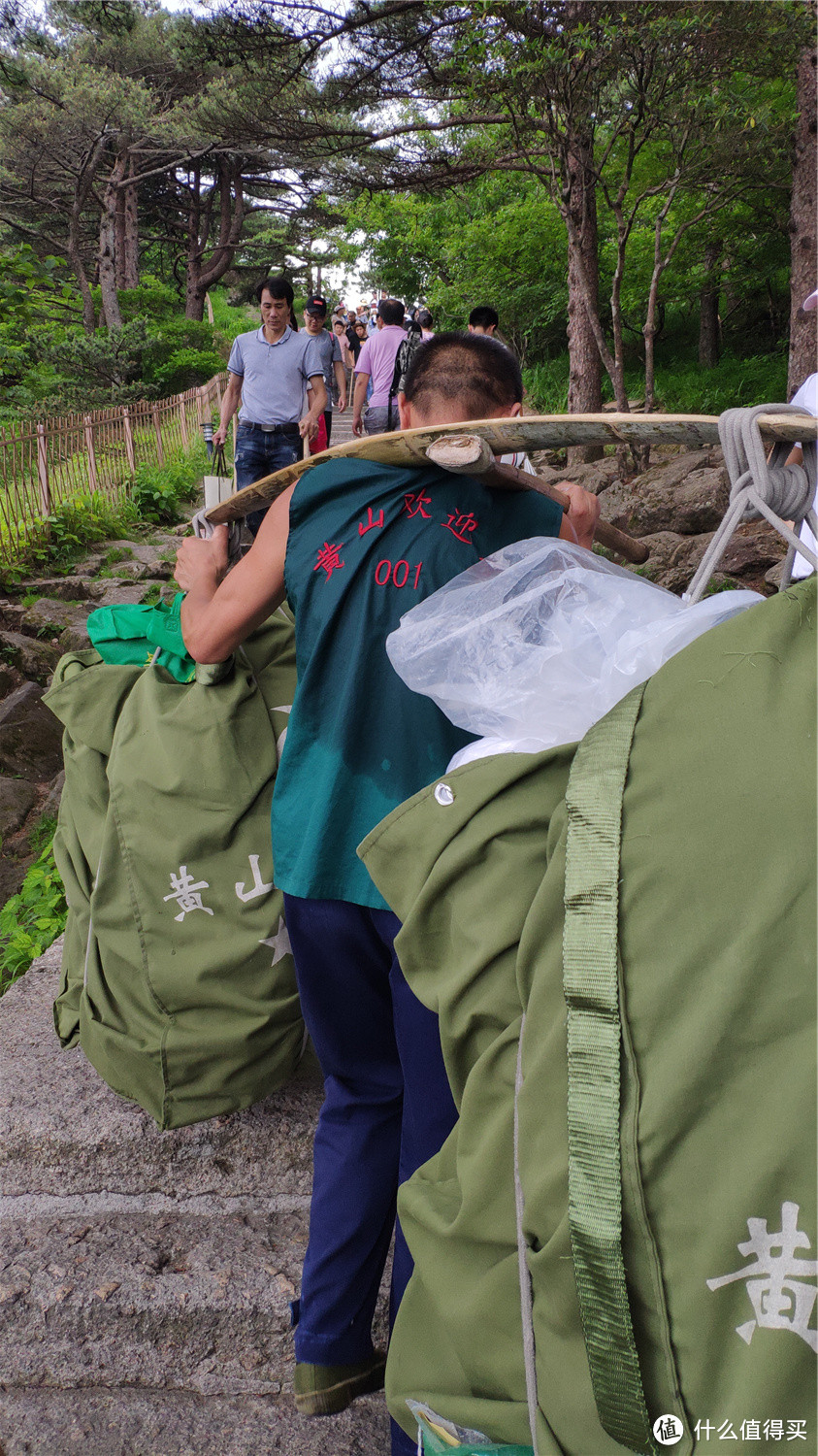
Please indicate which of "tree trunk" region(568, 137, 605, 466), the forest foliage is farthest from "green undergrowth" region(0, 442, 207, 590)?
"tree trunk" region(568, 137, 605, 466)

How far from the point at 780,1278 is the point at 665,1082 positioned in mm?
166

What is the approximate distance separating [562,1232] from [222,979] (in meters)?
1.33

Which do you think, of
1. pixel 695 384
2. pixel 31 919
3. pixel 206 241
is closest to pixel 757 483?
pixel 31 919

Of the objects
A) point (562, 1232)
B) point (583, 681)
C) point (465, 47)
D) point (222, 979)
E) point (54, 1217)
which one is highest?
point (465, 47)

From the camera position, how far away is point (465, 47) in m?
8.80

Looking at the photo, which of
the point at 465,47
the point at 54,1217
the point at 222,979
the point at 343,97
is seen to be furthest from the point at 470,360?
the point at 343,97

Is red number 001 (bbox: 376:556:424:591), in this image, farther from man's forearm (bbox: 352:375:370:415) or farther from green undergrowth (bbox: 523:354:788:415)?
green undergrowth (bbox: 523:354:788:415)

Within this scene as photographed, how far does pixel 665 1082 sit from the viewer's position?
30.7 inches

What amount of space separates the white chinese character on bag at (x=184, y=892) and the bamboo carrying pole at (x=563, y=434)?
0.87 m

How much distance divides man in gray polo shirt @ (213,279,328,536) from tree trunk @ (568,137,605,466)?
3797mm

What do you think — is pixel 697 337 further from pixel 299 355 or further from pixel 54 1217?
pixel 54 1217

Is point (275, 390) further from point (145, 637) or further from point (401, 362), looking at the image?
point (145, 637)

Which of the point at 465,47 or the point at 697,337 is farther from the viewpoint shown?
the point at 697,337

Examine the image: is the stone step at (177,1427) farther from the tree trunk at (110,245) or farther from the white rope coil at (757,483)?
the tree trunk at (110,245)
